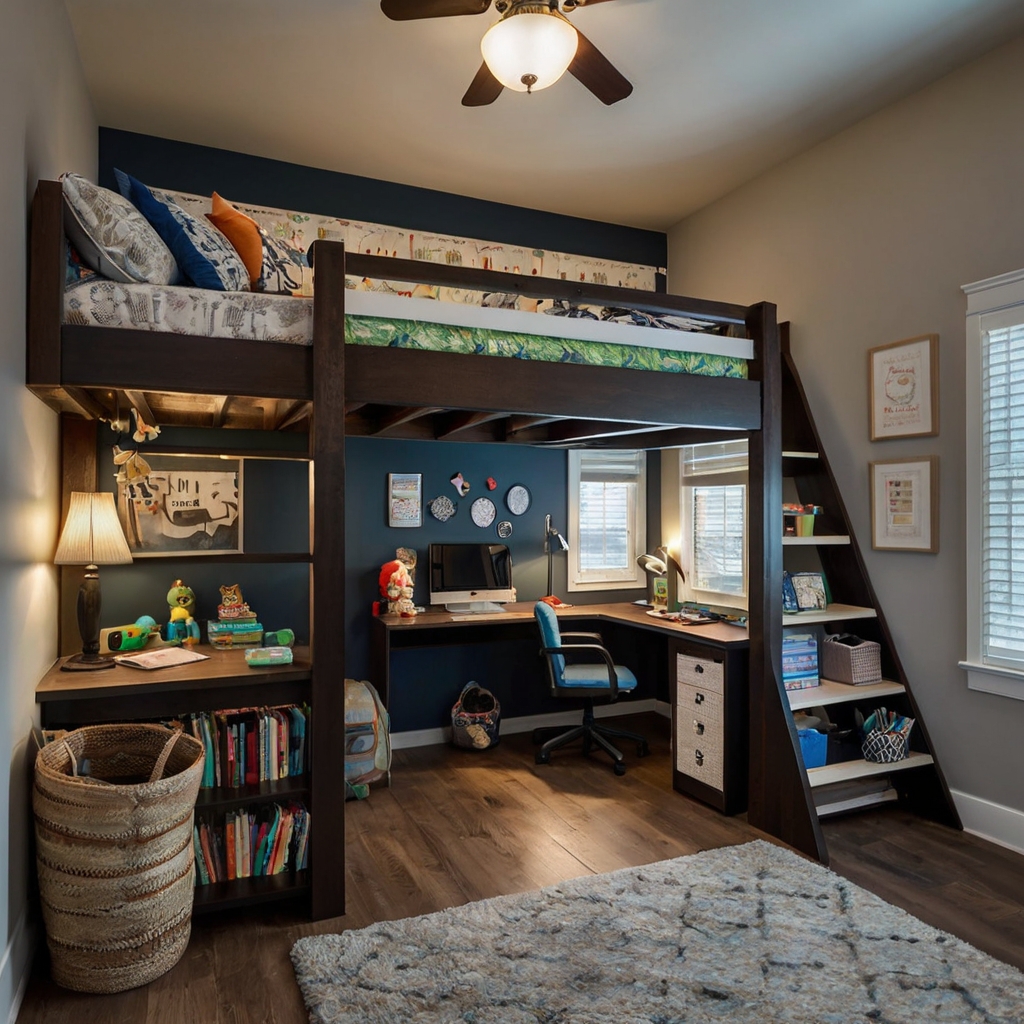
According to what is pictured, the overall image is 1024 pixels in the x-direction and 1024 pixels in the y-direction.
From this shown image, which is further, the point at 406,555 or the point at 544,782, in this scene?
the point at 406,555

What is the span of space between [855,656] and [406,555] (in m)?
2.25

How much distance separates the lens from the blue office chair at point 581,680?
366 centimetres

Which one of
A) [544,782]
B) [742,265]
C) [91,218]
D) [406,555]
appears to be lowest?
[544,782]

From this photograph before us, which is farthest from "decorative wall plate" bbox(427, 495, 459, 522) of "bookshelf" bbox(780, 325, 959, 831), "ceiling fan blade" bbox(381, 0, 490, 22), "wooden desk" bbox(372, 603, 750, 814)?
"ceiling fan blade" bbox(381, 0, 490, 22)

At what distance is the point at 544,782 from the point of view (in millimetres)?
3600

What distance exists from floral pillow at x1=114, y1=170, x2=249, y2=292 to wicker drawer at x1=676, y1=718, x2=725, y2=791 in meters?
2.56

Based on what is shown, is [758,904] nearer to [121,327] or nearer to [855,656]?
[855,656]

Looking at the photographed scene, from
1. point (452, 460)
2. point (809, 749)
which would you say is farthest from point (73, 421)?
point (809, 749)

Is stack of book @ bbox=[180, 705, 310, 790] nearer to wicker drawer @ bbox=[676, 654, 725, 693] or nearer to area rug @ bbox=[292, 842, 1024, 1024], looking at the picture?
area rug @ bbox=[292, 842, 1024, 1024]

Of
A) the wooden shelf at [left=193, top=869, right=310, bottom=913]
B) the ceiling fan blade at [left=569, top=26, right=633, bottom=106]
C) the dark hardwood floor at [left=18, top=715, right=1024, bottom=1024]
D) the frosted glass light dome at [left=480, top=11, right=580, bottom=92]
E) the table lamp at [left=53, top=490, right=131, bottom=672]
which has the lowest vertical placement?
the dark hardwood floor at [left=18, top=715, right=1024, bottom=1024]

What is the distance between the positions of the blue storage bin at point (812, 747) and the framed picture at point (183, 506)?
8.76 ft

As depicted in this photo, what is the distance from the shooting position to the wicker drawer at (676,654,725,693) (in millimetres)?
3221

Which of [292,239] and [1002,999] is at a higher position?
[292,239]

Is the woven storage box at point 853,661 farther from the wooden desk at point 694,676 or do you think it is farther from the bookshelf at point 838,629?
the wooden desk at point 694,676
